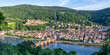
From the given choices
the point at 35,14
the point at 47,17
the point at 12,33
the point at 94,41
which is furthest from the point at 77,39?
the point at 35,14

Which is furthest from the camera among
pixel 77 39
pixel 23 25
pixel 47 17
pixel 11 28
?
pixel 47 17

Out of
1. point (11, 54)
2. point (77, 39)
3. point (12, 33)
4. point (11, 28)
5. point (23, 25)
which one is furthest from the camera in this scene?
point (23, 25)

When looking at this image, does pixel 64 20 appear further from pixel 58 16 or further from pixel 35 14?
pixel 35 14

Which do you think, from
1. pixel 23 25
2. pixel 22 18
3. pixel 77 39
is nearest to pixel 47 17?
pixel 22 18

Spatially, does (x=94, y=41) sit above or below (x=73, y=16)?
below

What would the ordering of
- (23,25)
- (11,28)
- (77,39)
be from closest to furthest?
1. (77,39)
2. (11,28)
3. (23,25)

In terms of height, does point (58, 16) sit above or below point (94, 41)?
above

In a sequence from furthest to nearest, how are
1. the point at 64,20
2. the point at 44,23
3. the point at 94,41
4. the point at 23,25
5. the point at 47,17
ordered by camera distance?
the point at 47,17 → the point at 64,20 → the point at 44,23 → the point at 23,25 → the point at 94,41

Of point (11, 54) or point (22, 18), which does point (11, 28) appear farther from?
point (11, 54)

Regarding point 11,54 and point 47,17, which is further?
point 47,17
